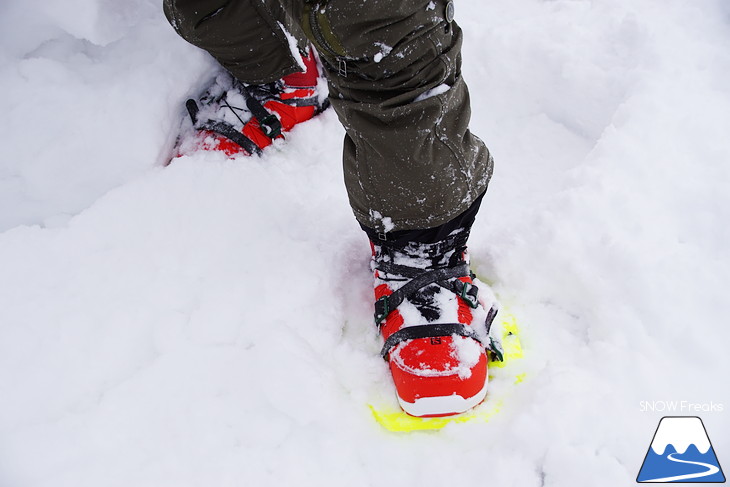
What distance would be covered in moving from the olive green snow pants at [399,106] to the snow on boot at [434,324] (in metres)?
0.15

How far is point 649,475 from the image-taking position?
3.23 ft

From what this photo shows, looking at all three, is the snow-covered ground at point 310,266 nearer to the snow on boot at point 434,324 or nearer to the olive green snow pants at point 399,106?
the snow on boot at point 434,324

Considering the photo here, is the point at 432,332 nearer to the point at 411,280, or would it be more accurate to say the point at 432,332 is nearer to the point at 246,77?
the point at 411,280

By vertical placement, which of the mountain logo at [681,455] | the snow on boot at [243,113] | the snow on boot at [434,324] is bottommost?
the mountain logo at [681,455]

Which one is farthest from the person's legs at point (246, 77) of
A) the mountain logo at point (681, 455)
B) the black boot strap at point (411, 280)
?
the mountain logo at point (681, 455)

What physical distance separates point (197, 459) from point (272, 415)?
0.55 feet

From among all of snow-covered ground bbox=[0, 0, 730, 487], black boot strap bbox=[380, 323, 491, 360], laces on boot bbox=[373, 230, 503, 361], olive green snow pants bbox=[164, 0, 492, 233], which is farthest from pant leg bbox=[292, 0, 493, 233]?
snow-covered ground bbox=[0, 0, 730, 487]

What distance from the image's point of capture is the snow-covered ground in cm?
105

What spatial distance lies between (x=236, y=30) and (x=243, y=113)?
281 mm

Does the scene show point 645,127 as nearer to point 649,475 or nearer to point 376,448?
point 649,475

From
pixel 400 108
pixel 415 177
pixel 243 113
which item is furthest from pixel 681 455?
pixel 243 113

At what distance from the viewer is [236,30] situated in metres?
1.42

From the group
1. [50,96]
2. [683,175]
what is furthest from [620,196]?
[50,96]

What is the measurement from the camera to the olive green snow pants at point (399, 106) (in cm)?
84
